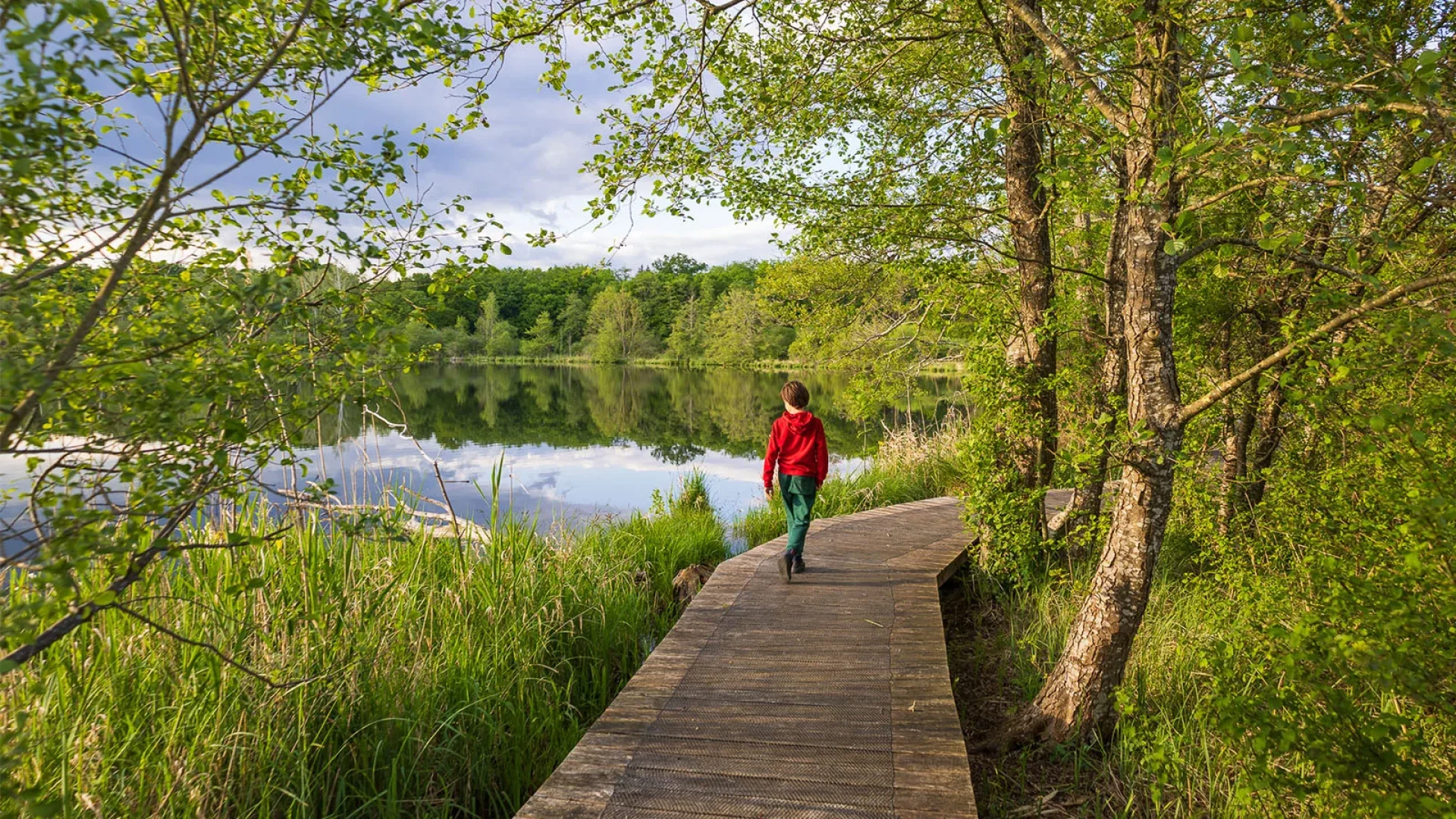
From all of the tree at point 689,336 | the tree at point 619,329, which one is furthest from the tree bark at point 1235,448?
the tree at point 619,329

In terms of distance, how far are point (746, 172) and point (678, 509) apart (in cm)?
518

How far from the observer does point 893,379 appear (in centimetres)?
973

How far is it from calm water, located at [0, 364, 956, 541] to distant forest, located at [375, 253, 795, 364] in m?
9.30

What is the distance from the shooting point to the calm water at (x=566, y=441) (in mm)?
6766

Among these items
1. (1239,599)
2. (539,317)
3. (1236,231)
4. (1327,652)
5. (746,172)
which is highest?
(539,317)

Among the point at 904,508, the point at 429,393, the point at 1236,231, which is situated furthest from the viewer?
the point at 429,393

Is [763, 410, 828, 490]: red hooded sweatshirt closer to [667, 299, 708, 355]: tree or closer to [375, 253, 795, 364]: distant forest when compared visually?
[375, 253, 795, 364]: distant forest

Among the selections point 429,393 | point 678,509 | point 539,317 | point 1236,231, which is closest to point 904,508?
point 678,509

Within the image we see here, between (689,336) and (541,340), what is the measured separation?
15681 mm

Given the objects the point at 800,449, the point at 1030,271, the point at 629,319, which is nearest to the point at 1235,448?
the point at 1030,271

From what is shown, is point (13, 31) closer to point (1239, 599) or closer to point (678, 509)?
point (1239, 599)

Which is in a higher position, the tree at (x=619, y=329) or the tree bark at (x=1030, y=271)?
the tree at (x=619, y=329)

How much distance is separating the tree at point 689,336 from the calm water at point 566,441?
1862 cm

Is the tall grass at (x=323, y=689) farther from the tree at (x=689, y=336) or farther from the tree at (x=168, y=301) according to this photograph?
the tree at (x=689, y=336)
